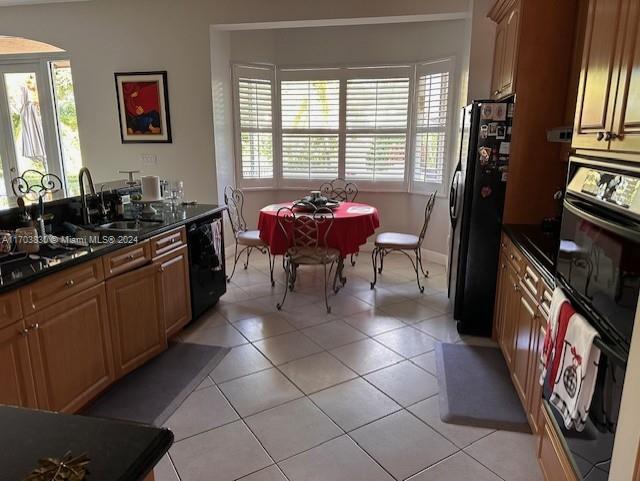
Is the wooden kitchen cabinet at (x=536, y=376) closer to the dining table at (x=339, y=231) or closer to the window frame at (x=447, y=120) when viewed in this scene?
the dining table at (x=339, y=231)

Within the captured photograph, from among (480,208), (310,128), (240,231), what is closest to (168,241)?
(240,231)

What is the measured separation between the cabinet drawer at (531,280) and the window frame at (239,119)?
3.91m

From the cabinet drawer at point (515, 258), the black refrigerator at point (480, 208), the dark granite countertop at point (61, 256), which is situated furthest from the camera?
the black refrigerator at point (480, 208)

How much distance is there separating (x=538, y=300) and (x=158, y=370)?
2248 millimetres

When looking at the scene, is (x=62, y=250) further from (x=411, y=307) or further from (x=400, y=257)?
(x=400, y=257)

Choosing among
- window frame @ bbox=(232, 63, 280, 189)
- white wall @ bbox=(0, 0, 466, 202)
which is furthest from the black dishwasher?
window frame @ bbox=(232, 63, 280, 189)

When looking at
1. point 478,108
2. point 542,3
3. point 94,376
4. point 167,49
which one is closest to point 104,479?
point 94,376

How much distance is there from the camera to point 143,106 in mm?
4855

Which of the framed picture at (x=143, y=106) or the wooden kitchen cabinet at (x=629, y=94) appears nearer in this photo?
the wooden kitchen cabinet at (x=629, y=94)

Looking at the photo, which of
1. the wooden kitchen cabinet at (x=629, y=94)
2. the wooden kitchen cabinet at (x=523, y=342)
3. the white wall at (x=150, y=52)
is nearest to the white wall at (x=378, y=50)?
the white wall at (x=150, y=52)

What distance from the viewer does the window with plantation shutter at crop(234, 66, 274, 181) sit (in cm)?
536

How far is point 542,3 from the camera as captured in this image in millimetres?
2707

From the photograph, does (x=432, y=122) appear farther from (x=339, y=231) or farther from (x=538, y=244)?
(x=538, y=244)

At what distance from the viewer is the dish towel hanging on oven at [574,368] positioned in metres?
1.38
